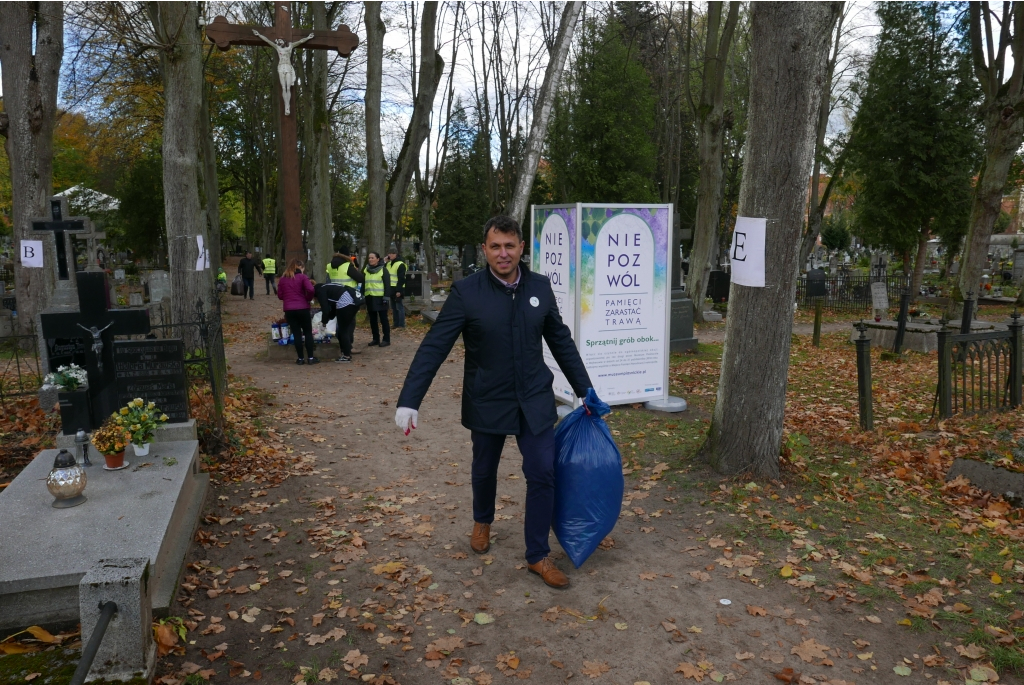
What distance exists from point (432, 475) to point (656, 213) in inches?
152

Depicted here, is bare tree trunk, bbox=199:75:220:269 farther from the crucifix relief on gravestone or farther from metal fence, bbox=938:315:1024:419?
metal fence, bbox=938:315:1024:419

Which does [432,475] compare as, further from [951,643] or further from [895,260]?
[895,260]

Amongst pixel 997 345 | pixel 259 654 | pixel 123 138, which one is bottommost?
pixel 259 654

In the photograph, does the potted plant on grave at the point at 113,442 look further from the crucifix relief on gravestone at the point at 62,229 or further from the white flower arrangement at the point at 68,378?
the crucifix relief on gravestone at the point at 62,229

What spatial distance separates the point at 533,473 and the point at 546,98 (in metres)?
8.99

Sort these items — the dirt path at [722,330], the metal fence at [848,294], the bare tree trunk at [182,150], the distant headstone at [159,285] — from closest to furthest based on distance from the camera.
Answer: the bare tree trunk at [182,150], the dirt path at [722,330], the distant headstone at [159,285], the metal fence at [848,294]

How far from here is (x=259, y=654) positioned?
3.76 metres

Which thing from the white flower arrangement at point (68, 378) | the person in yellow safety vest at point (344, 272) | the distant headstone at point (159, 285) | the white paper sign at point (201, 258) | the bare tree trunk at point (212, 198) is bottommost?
the white flower arrangement at point (68, 378)

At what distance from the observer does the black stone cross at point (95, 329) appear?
240 inches

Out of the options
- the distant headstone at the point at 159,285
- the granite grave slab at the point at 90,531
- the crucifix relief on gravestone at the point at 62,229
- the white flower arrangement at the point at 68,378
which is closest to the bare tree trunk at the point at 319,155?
the distant headstone at the point at 159,285

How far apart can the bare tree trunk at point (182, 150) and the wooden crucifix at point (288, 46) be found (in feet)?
4.74

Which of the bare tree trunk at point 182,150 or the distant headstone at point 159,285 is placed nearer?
the bare tree trunk at point 182,150

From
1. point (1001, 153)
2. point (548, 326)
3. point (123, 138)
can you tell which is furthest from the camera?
point (123, 138)

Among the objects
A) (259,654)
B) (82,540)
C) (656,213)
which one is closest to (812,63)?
(656,213)
